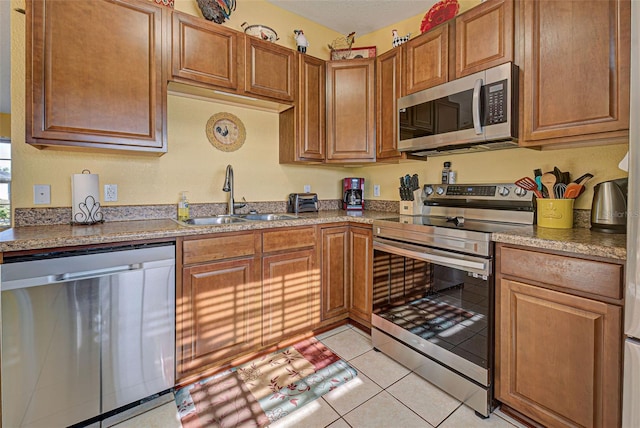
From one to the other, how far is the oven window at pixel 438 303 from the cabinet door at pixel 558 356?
0.30ft

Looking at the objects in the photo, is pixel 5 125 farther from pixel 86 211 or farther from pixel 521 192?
pixel 521 192

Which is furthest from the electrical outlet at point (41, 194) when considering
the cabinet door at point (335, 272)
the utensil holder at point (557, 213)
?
the utensil holder at point (557, 213)

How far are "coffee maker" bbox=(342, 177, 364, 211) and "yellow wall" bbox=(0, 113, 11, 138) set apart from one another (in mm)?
2458

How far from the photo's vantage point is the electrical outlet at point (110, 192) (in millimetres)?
1928

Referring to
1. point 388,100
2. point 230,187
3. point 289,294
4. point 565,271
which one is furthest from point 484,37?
point 289,294

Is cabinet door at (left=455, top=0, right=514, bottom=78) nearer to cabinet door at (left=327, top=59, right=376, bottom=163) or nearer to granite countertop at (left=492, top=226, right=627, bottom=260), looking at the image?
cabinet door at (left=327, top=59, right=376, bottom=163)

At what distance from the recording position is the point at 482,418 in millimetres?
1496

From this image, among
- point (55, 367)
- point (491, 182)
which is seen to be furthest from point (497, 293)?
point (55, 367)

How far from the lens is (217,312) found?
1.79 m

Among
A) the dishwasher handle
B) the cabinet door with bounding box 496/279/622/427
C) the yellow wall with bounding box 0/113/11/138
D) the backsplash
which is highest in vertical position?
the yellow wall with bounding box 0/113/11/138

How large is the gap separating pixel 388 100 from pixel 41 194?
2.52 metres

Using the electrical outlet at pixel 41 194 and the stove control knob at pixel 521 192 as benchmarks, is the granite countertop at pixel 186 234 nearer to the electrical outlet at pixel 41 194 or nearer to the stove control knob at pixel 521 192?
the electrical outlet at pixel 41 194

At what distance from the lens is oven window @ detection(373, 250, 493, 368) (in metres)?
1.53

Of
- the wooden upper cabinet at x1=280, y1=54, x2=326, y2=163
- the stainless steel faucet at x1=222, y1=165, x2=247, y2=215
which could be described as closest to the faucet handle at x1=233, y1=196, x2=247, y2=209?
the stainless steel faucet at x1=222, y1=165, x2=247, y2=215
